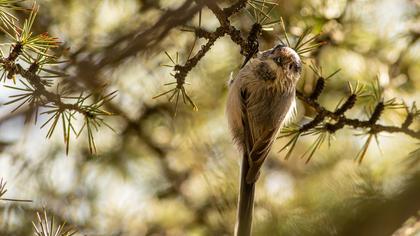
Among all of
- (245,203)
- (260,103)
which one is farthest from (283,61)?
(245,203)

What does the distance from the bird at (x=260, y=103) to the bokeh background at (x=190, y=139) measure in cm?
19

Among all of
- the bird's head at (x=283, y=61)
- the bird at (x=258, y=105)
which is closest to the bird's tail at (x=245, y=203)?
the bird at (x=258, y=105)

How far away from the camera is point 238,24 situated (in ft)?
10.0

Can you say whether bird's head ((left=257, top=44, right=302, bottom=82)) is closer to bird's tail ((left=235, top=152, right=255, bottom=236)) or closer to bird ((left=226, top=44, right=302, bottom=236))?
bird ((left=226, top=44, right=302, bottom=236))

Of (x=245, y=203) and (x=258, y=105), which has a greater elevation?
(x=258, y=105)

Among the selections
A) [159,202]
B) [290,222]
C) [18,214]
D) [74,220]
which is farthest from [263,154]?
[18,214]

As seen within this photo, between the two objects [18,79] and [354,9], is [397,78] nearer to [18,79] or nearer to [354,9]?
[354,9]

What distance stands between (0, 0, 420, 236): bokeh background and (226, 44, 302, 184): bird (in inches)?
7.6

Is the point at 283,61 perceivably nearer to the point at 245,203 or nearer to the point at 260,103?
the point at 260,103

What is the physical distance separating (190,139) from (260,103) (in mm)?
542

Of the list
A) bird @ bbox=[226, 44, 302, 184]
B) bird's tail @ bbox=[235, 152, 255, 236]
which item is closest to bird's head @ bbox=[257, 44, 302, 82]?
bird @ bbox=[226, 44, 302, 184]

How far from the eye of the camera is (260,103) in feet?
9.50

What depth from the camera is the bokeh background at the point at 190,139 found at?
3004mm

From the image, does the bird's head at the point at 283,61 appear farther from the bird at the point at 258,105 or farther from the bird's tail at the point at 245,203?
the bird's tail at the point at 245,203
